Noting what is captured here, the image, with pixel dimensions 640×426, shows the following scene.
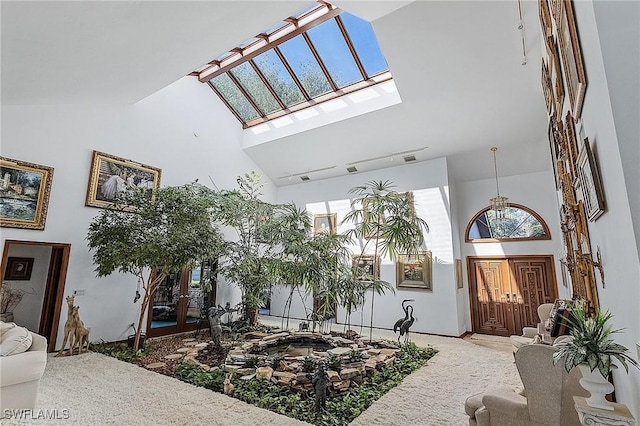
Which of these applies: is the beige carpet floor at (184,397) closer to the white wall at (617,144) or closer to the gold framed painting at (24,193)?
the white wall at (617,144)

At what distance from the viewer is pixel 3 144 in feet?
16.0

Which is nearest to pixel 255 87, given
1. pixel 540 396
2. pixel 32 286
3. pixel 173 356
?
pixel 173 356

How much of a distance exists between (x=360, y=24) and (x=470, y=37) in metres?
2.12

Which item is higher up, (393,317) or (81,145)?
Result: (81,145)

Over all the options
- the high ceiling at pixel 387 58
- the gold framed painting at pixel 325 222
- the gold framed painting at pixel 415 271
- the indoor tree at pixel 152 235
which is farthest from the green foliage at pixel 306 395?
the gold framed painting at pixel 325 222

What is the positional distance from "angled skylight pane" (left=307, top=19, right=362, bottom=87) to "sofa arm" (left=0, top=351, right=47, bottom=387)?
6.54 meters

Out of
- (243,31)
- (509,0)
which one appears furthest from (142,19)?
(509,0)

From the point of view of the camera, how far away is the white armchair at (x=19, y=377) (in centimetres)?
289

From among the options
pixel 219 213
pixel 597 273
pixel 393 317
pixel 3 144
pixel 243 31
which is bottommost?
pixel 393 317

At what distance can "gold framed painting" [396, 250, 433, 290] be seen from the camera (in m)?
7.37

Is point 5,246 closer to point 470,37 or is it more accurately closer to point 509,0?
point 470,37

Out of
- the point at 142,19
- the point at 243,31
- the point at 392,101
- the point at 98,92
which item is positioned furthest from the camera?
the point at 392,101

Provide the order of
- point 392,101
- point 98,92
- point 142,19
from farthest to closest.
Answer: point 392,101
point 98,92
point 142,19

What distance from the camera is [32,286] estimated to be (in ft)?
20.5
